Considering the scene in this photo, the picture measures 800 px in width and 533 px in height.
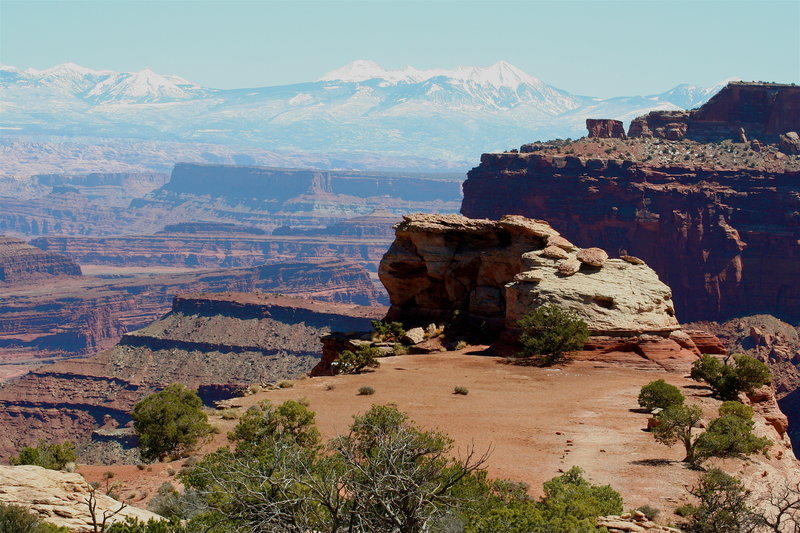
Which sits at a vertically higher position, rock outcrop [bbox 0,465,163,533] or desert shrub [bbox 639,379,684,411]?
rock outcrop [bbox 0,465,163,533]

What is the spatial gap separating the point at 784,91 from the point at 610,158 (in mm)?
24514

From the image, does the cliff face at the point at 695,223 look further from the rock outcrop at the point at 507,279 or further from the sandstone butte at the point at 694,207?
the rock outcrop at the point at 507,279

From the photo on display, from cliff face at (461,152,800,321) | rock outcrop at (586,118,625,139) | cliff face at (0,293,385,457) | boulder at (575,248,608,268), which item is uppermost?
rock outcrop at (586,118,625,139)

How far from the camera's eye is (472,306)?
2035 inches

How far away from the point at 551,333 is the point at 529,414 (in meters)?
8.67

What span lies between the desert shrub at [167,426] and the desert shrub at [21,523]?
1307 centimetres

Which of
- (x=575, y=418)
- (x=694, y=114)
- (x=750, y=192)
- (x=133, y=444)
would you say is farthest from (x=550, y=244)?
(x=694, y=114)

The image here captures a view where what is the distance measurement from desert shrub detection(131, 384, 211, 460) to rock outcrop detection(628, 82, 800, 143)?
10631cm

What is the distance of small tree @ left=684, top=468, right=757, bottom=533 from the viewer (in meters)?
22.1

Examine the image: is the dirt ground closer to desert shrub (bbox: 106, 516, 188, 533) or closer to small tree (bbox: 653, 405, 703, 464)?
small tree (bbox: 653, 405, 703, 464)

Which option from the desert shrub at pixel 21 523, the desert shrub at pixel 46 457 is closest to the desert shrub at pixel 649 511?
the desert shrub at pixel 21 523

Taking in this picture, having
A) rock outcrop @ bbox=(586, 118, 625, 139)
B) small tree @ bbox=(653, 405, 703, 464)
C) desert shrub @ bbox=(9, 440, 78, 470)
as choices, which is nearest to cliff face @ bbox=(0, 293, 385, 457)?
rock outcrop @ bbox=(586, 118, 625, 139)

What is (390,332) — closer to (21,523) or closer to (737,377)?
(737,377)

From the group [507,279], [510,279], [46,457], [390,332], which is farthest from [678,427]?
[390,332]
